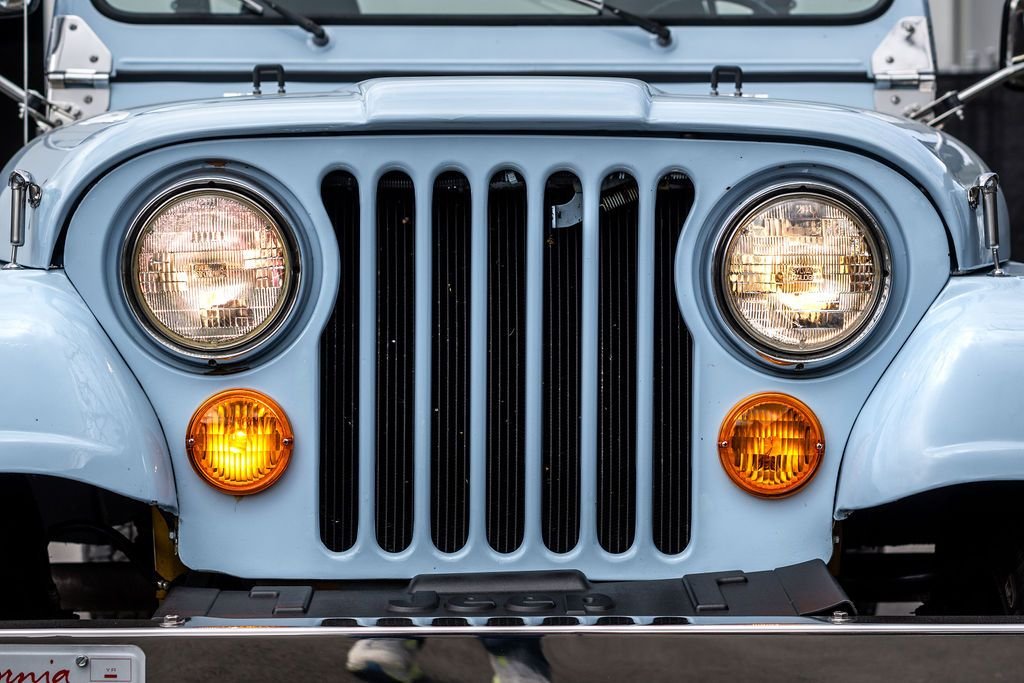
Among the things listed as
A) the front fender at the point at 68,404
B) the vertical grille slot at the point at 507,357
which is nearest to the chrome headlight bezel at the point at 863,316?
the vertical grille slot at the point at 507,357

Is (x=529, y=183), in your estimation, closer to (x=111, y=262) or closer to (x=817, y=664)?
(x=111, y=262)

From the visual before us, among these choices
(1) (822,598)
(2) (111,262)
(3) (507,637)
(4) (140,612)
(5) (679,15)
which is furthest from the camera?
(4) (140,612)

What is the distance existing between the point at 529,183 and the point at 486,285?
161 millimetres

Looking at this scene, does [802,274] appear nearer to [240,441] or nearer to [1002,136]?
[240,441]

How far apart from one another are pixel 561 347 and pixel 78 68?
1499 millimetres

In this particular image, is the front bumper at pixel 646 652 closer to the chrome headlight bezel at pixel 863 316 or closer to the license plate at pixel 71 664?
the license plate at pixel 71 664

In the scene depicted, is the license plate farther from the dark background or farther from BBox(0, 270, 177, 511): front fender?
the dark background

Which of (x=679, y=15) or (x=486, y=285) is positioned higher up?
(x=679, y=15)

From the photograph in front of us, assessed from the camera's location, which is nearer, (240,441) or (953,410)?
(953,410)

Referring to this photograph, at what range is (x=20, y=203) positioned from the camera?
174cm

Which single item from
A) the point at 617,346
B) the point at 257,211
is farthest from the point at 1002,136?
the point at 257,211

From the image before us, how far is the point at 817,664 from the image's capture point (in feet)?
4.67

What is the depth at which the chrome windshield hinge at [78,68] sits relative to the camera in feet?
8.84

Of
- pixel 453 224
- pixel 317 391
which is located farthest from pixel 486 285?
pixel 317 391
